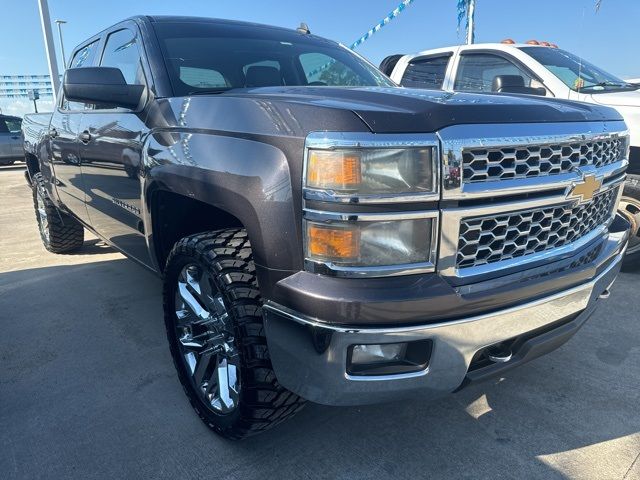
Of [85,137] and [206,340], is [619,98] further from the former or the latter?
[85,137]

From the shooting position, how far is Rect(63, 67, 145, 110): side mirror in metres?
2.33

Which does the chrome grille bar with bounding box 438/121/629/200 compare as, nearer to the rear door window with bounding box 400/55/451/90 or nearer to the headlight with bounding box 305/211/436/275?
the headlight with bounding box 305/211/436/275

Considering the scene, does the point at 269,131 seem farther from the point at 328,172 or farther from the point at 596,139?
the point at 596,139

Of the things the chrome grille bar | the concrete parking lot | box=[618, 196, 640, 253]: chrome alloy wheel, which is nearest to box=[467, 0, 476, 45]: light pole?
box=[618, 196, 640, 253]: chrome alloy wheel

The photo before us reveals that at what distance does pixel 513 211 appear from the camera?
1656mm

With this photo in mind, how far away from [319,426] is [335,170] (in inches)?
49.4

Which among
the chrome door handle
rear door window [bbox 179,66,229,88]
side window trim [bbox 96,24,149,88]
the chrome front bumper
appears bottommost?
the chrome front bumper

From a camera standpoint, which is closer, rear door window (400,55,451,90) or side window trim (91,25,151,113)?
side window trim (91,25,151,113)

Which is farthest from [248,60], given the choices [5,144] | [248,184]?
[5,144]

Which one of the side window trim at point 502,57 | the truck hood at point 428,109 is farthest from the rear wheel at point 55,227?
the side window trim at point 502,57

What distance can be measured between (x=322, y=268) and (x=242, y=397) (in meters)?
0.66

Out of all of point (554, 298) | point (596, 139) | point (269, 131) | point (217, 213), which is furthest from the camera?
point (217, 213)

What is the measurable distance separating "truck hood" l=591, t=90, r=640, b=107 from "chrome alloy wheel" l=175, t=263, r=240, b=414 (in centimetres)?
358

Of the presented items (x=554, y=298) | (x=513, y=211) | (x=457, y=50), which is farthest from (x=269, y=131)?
(x=457, y=50)
